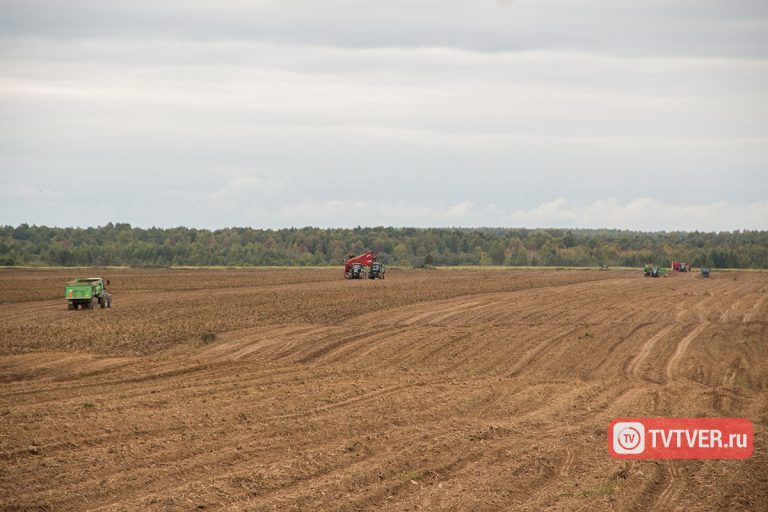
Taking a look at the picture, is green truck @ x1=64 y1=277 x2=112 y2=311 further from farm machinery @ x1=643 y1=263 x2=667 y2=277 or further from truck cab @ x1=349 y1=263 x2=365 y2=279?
farm machinery @ x1=643 y1=263 x2=667 y2=277

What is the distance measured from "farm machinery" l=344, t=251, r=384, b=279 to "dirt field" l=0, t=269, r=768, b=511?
1562 inches

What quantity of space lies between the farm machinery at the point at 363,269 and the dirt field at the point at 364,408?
39.7 m

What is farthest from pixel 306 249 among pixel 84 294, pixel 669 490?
pixel 669 490

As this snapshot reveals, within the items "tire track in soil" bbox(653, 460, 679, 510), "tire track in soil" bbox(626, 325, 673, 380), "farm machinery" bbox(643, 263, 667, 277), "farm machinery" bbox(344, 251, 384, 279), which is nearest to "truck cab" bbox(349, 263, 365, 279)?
"farm machinery" bbox(344, 251, 384, 279)

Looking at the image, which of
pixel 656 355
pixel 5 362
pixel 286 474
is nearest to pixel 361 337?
pixel 656 355

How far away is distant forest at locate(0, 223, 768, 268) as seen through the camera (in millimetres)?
137875

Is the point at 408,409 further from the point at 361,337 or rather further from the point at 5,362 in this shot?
the point at 361,337

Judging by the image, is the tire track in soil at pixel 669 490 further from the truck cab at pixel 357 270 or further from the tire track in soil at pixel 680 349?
the truck cab at pixel 357 270

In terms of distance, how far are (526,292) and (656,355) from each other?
35184mm

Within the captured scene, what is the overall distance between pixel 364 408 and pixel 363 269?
6315 centimetres

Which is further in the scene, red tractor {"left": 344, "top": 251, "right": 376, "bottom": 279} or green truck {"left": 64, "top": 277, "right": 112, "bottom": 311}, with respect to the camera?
red tractor {"left": 344, "top": 251, "right": 376, "bottom": 279}

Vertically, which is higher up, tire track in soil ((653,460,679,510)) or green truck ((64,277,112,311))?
green truck ((64,277,112,311))

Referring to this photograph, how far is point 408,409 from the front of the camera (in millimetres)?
18625

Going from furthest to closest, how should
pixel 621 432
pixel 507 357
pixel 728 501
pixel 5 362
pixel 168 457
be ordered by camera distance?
pixel 507 357, pixel 5 362, pixel 621 432, pixel 168 457, pixel 728 501
